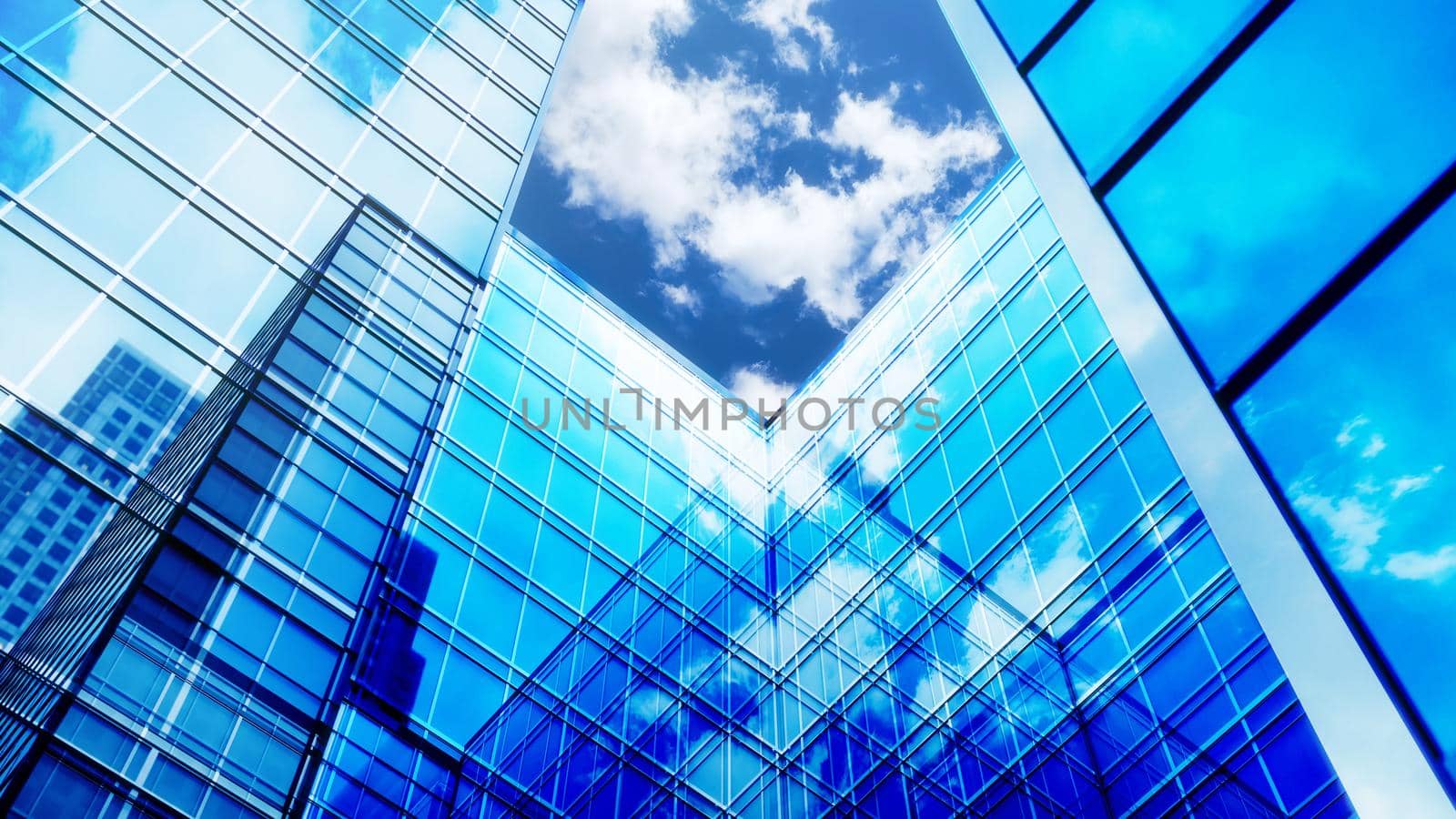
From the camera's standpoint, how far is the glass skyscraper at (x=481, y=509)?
36.1 feet

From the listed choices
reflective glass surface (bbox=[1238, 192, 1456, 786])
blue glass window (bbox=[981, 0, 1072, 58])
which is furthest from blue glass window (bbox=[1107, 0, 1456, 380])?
blue glass window (bbox=[981, 0, 1072, 58])

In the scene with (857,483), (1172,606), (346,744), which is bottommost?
(346,744)

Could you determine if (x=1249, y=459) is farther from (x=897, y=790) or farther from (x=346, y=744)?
(x=897, y=790)

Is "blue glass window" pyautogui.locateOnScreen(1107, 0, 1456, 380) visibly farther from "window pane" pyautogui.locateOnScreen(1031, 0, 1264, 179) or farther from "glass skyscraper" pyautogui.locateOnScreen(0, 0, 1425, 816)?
"glass skyscraper" pyautogui.locateOnScreen(0, 0, 1425, 816)

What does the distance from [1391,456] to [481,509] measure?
59.0 feet

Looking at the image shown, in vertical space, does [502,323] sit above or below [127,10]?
above

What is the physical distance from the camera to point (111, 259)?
12492 mm

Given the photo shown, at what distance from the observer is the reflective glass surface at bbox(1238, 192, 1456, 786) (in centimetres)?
226

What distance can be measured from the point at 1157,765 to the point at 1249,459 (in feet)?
50.9

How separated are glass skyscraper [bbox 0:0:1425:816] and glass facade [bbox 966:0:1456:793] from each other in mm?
1161

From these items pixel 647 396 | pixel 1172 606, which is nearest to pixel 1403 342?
pixel 1172 606

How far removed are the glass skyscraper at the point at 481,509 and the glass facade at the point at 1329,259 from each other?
45.7 inches

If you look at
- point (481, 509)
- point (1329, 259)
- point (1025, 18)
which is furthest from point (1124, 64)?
point (481, 509)

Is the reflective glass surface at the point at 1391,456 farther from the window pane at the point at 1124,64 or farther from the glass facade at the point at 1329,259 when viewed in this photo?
the window pane at the point at 1124,64
